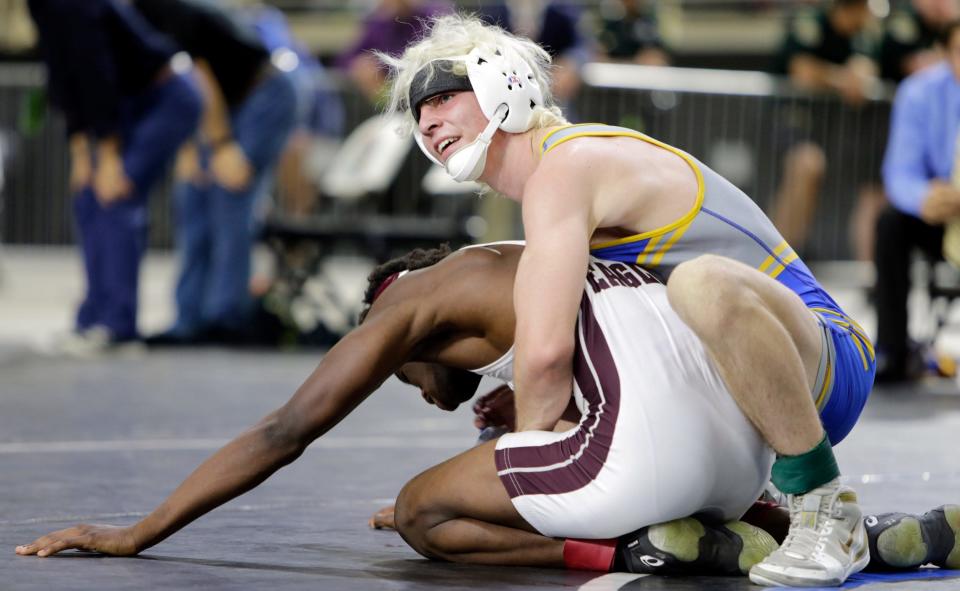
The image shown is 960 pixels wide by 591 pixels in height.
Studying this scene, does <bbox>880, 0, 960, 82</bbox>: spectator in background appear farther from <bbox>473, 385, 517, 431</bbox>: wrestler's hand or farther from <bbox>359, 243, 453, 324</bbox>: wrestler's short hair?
<bbox>359, 243, 453, 324</bbox>: wrestler's short hair

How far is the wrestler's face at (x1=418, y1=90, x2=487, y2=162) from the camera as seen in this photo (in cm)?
338

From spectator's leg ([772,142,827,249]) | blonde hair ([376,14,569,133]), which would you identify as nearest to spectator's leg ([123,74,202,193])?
spectator's leg ([772,142,827,249])

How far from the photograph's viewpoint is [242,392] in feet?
21.2

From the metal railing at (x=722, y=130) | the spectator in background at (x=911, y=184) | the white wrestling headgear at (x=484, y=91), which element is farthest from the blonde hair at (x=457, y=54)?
the metal railing at (x=722, y=130)

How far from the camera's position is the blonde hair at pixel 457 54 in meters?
3.41

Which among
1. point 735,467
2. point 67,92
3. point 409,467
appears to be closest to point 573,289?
point 735,467

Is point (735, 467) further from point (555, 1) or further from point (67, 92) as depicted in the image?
point (555, 1)

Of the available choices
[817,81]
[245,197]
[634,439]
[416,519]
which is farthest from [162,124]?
[634,439]

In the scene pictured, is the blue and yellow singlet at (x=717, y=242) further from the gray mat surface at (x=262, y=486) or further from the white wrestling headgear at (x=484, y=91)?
the gray mat surface at (x=262, y=486)

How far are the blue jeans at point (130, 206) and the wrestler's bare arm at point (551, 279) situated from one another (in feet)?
16.5

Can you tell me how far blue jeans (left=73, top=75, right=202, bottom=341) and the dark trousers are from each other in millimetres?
3288

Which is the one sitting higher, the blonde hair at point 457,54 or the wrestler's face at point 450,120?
the blonde hair at point 457,54

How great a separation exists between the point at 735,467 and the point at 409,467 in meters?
1.72

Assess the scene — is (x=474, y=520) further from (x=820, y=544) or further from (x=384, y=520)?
(x=820, y=544)
